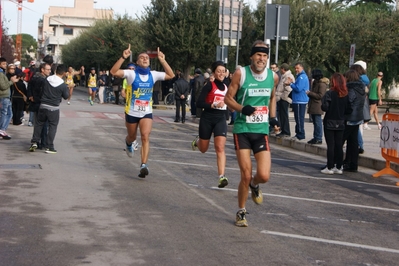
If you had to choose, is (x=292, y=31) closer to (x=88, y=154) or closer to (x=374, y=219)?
(x=88, y=154)

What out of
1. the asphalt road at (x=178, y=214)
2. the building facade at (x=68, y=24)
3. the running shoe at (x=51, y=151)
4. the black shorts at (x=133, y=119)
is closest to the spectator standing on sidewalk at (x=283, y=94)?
the asphalt road at (x=178, y=214)

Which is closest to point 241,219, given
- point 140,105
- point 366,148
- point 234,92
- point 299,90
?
point 234,92

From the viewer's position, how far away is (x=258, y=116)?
25.7 feet

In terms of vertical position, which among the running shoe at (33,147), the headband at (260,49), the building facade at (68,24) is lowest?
the running shoe at (33,147)

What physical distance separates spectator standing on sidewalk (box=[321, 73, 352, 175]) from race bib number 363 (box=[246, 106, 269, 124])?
5099mm

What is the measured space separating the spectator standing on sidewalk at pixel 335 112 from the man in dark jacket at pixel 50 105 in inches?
200

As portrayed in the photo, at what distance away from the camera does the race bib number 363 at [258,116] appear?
783 centimetres

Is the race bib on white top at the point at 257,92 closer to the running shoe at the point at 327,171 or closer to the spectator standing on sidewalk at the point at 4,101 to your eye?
the running shoe at the point at 327,171

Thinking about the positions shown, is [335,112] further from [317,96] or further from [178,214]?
[178,214]

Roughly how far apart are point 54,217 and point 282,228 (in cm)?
248

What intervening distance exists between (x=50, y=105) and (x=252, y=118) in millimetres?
7309

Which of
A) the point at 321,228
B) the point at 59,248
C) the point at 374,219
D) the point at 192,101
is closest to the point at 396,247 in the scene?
the point at 321,228

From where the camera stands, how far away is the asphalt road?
646 centimetres

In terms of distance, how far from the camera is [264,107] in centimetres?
789
